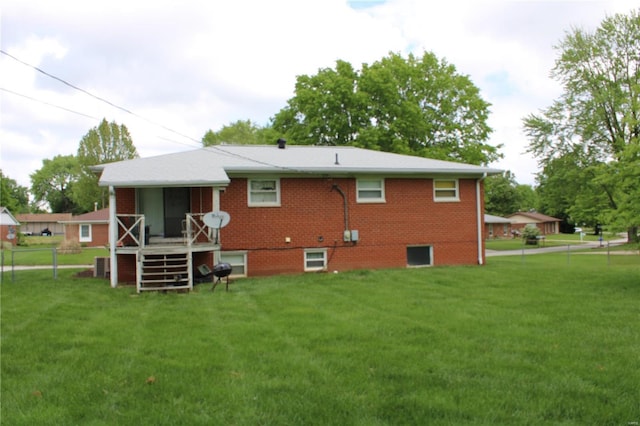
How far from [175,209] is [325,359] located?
34.4ft

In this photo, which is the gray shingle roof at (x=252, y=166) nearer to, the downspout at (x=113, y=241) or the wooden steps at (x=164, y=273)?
the downspout at (x=113, y=241)

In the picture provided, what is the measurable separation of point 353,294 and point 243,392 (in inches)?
231

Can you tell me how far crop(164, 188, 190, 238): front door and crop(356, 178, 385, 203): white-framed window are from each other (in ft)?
17.4

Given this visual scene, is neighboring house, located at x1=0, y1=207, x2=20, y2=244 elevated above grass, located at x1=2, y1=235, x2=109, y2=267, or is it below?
above

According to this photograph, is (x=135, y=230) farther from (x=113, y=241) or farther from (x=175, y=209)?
(x=113, y=241)

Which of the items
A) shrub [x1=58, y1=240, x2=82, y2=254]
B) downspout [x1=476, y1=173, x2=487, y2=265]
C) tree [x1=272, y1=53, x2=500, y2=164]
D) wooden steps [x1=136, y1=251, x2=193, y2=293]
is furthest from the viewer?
tree [x1=272, y1=53, x2=500, y2=164]

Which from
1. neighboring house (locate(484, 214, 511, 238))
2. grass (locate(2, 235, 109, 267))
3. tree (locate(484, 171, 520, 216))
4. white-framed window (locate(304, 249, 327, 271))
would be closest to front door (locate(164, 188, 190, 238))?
grass (locate(2, 235, 109, 267))

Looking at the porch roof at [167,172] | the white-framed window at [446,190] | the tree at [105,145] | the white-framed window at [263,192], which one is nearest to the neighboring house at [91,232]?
the tree at [105,145]

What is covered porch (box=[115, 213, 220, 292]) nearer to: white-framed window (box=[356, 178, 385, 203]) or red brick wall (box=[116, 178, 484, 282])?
red brick wall (box=[116, 178, 484, 282])

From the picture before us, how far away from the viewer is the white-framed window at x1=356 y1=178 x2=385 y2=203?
15.6 m

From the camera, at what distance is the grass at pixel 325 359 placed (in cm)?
407

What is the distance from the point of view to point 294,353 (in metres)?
5.72

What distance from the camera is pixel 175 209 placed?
48.6 ft

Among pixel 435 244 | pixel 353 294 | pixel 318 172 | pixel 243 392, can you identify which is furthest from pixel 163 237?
pixel 243 392
